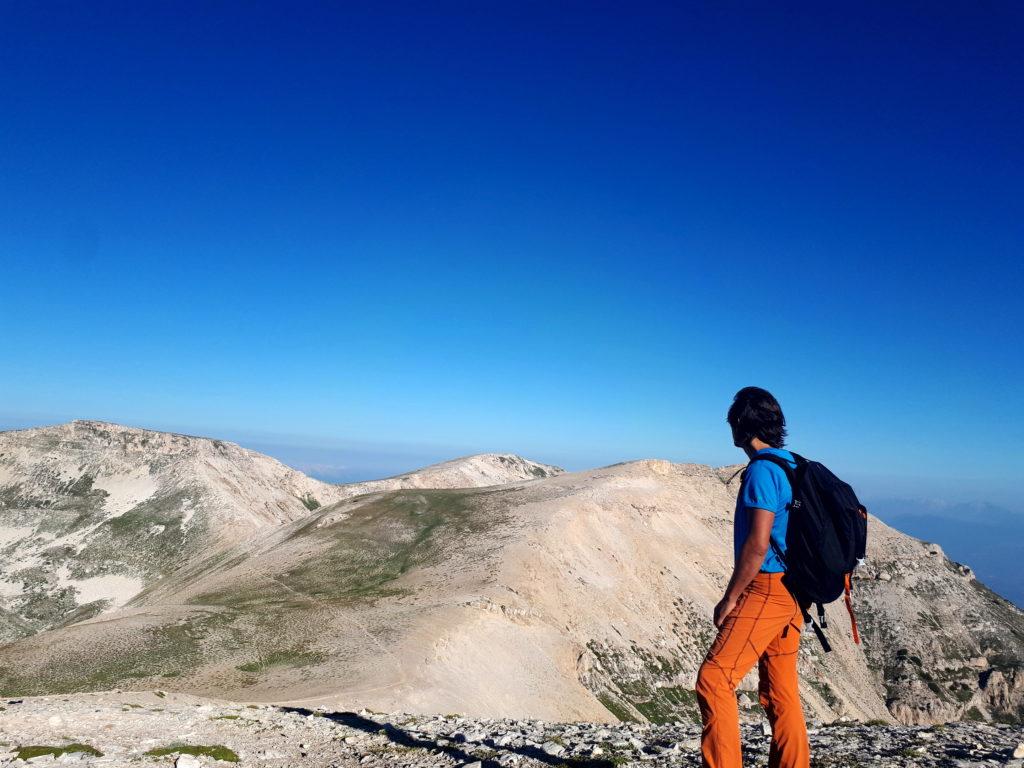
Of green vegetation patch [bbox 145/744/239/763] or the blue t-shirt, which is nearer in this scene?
the blue t-shirt

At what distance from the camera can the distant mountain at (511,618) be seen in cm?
3322

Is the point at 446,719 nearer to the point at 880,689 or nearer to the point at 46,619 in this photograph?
the point at 880,689

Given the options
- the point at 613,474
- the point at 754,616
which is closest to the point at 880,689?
the point at 613,474

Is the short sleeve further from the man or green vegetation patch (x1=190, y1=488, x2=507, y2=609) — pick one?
green vegetation patch (x1=190, y1=488, x2=507, y2=609)

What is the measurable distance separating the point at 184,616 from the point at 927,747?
42.9m

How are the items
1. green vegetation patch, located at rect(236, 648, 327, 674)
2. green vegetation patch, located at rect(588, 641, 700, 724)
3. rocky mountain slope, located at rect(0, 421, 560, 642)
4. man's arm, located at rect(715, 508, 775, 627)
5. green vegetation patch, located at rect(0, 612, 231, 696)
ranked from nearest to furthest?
1. man's arm, located at rect(715, 508, 775, 627)
2. green vegetation patch, located at rect(0, 612, 231, 696)
3. green vegetation patch, located at rect(236, 648, 327, 674)
4. green vegetation patch, located at rect(588, 641, 700, 724)
5. rocky mountain slope, located at rect(0, 421, 560, 642)

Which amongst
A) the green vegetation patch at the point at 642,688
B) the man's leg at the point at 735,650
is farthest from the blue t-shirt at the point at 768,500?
the green vegetation patch at the point at 642,688

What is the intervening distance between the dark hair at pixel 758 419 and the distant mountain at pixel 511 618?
23.6 m

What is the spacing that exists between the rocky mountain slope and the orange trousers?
93.3 m

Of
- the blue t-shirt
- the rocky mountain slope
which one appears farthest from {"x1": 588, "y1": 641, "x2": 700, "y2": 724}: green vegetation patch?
the rocky mountain slope

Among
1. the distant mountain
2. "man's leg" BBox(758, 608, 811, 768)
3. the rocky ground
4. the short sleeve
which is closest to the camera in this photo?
the short sleeve

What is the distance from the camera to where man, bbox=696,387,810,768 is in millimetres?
6730

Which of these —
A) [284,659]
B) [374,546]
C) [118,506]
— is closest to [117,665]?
[284,659]

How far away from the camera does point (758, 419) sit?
7.64 metres
